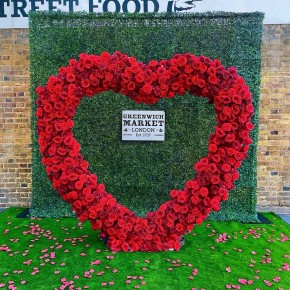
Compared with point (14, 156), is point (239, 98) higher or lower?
higher

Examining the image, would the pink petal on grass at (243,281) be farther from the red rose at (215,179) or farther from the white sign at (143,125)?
the white sign at (143,125)

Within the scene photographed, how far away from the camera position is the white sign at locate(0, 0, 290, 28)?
18.2ft

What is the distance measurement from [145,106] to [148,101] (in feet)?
4.64

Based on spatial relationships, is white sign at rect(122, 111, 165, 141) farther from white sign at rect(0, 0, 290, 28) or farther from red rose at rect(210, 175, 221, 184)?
red rose at rect(210, 175, 221, 184)

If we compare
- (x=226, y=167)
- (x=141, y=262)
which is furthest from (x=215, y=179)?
(x=141, y=262)

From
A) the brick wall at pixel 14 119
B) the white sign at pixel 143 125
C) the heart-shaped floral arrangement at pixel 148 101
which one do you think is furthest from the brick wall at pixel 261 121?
the heart-shaped floral arrangement at pixel 148 101

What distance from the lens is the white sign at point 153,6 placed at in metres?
5.55

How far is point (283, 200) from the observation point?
595 cm

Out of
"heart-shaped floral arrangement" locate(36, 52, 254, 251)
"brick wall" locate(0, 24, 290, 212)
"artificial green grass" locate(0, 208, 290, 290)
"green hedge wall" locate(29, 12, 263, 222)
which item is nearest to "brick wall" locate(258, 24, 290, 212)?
"brick wall" locate(0, 24, 290, 212)

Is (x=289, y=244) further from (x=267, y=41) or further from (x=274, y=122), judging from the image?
(x=267, y=41)

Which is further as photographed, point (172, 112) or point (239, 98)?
point (172, 112)

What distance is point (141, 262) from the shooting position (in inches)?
154

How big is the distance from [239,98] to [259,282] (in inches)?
66.1

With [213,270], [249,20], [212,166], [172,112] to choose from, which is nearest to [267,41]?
[249,20]
